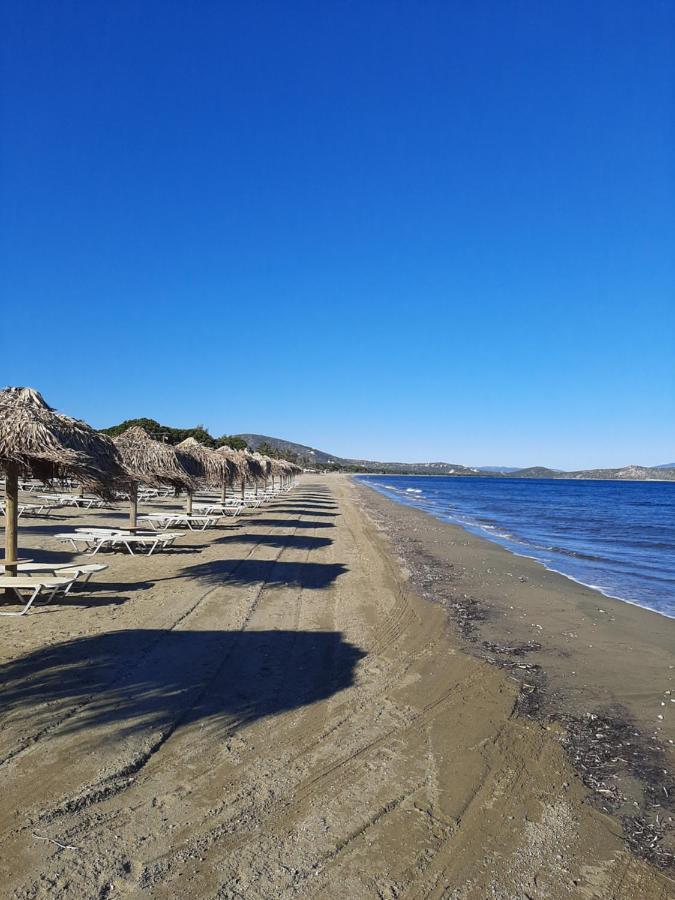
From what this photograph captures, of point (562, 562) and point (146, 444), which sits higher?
point (146, 444)

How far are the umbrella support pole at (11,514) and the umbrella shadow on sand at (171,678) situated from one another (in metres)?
2.15

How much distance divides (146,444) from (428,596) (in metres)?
7.20

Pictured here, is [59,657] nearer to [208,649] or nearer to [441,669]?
[208,649]

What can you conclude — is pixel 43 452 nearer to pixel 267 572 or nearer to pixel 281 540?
pixel 267 572

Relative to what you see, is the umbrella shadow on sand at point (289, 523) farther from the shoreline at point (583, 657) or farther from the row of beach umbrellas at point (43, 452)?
the row of beach umbrellas at point (43, 452)

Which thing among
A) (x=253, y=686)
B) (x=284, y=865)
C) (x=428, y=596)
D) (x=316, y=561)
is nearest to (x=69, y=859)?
(x=284, y=865)

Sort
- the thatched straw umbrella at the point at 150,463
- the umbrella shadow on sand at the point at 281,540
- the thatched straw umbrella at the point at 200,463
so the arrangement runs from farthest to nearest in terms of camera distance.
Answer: the thatched straw umbrella at the point at 200,463, the umbrella shadow on sand at the point at 281,540, the thatched straw umbrella at the point at 150,463

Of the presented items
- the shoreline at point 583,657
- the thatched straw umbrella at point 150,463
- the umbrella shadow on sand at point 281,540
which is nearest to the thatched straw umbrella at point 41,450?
the thatched straw umbrella at point 150,463

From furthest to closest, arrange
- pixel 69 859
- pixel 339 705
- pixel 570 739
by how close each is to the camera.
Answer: pixel 339 705 < pixel 570 739 < pixel 69 859

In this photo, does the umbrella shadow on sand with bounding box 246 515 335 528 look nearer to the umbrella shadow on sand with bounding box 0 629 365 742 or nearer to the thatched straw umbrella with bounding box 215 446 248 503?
the thatched straw umbrella with bounding box 215 446 248 503

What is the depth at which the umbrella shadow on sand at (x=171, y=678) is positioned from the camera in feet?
13.2

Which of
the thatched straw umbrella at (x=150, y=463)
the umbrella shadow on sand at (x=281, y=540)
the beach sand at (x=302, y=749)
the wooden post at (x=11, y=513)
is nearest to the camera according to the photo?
the beach sand at (x=302, y=749)

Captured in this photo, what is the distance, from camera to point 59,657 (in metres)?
5.05

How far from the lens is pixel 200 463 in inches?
593
